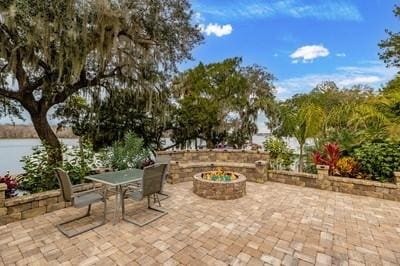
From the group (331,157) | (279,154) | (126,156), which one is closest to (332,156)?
(331,157)

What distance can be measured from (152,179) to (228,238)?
1.48m

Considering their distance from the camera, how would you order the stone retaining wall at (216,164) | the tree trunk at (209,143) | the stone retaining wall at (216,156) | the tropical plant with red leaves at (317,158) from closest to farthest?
the tropical plant with red leaves at (317,158), the stone retaining wall at (216,164), the stone retaining wall at (216,156), the tree trunk at (209,143)

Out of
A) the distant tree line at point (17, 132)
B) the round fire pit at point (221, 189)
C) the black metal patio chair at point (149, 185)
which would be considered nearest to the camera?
the black metal patio chair at point (149, 185)

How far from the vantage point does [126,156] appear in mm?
5879

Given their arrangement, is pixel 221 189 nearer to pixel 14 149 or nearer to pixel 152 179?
pixel 152 179

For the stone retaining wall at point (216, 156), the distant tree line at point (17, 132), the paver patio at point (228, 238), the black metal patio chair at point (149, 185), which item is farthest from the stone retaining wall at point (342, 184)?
the distant tree line at point (17, 132)

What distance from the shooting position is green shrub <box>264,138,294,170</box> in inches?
269

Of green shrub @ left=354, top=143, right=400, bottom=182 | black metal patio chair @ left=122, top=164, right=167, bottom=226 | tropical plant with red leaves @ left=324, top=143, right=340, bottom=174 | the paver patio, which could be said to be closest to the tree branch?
the paver patio

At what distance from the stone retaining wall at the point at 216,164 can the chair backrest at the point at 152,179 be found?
90.9 inches

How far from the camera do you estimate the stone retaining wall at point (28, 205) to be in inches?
131

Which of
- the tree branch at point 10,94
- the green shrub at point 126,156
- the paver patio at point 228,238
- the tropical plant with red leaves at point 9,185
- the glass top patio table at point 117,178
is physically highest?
the tree branch at point 10,94

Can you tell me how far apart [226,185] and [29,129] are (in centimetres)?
621

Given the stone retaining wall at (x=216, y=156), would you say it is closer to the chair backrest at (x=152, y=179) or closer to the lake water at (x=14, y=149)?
the lake water at (x=14, y=149)

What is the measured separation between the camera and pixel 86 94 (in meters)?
7.19
